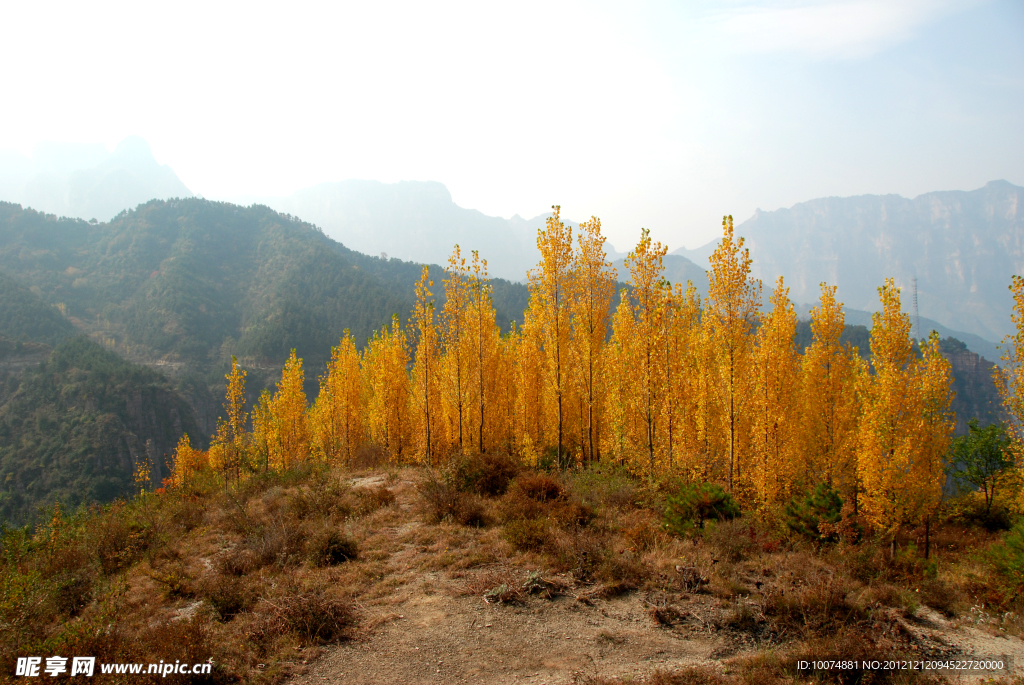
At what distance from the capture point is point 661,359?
16.8 m

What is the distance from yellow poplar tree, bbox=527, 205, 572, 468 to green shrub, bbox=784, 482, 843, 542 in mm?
7511

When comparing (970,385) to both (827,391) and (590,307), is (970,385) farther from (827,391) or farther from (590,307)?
(590,307)

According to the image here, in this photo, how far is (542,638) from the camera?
6742 millimetres

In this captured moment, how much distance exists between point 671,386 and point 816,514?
6484mm

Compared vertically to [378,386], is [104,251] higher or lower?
higher

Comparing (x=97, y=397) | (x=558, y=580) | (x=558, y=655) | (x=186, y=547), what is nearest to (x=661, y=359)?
(x=558, y=580)

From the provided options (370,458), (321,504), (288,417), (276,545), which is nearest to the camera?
(276,545)

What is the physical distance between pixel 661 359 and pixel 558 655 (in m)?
12.1

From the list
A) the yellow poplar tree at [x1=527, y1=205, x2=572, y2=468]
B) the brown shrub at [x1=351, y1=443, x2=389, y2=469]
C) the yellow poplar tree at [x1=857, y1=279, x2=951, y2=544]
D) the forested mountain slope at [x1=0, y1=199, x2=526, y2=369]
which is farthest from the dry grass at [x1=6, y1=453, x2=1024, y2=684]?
the forested mountain slope at [x1=0, y1=199, x2=526, y2=369]

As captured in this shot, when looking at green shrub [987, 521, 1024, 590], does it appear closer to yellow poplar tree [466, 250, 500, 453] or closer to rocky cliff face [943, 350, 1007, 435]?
yellow poplar tree [466, 250, 500, 453]

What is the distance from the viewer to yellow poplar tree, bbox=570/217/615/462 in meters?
17.2

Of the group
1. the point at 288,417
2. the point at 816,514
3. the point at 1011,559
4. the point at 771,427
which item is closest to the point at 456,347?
the point at 771,427

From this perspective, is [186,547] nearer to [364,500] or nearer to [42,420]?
[364,500]

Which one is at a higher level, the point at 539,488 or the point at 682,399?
the point at 682,399
